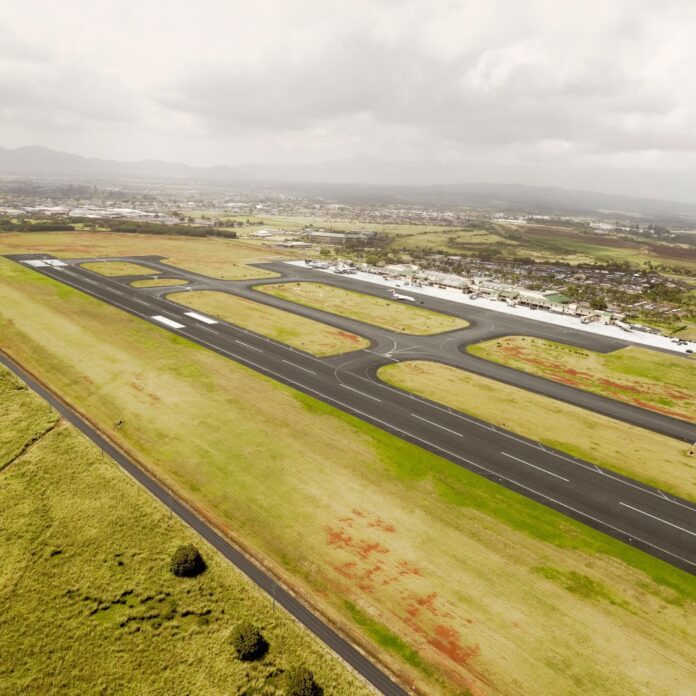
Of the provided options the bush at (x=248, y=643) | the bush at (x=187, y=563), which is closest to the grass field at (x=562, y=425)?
the bush at (x=187, y=563)

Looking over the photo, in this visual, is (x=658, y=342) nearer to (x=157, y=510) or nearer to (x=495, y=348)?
(x=495, y=348)

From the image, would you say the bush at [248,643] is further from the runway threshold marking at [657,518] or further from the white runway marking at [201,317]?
the white runway marking at [201,317]

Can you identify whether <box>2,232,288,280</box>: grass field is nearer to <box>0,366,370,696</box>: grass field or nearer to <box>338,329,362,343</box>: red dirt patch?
<box>338,329,362,343</box>: red dirt patch

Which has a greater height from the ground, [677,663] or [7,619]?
[7,619]

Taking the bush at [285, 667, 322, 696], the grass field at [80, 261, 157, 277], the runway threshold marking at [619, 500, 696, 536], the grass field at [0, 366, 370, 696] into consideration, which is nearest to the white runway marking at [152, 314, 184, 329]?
the grass field at [80, 261, 157, 277]

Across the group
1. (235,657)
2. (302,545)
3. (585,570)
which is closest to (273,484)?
(302,545)
